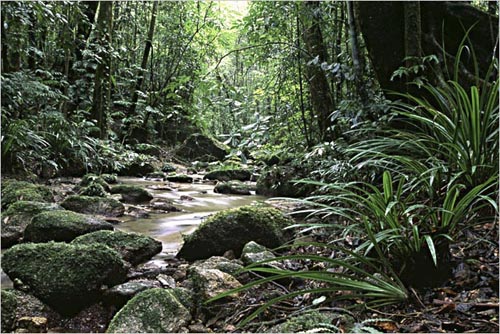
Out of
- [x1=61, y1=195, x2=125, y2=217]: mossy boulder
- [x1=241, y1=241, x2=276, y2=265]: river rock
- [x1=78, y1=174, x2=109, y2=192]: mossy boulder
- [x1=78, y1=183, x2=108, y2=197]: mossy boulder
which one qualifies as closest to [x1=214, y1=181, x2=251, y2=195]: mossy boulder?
[x1=78, y1=174, x2=109, y2=192]: mossy boulder

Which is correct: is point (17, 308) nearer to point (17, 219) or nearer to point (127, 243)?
point (127, 243)

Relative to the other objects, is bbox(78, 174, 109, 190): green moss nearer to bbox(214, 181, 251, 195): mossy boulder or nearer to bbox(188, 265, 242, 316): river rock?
bbox(214, 181, 251, 195): mossy boulder

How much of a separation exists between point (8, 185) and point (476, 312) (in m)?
5.01

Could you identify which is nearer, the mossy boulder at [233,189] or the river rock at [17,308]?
Result: the river rock at [17,308]

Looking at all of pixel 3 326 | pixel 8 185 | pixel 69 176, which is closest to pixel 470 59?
pixel 3 326

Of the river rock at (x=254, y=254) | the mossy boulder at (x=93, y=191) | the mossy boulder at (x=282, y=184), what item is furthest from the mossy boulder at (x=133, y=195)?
the river rock at (x=254, y=254)

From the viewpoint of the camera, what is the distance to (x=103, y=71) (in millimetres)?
8445

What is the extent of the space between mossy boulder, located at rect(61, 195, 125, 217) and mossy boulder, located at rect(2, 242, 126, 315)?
207cm

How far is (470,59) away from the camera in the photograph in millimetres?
3549

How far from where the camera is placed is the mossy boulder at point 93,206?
439 centimetres

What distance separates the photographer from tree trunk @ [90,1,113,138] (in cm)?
827

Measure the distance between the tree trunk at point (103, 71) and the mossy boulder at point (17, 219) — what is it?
188 inches

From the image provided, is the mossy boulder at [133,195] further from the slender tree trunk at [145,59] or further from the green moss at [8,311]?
the slender tree trunk at [145,59]

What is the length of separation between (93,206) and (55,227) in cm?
137
